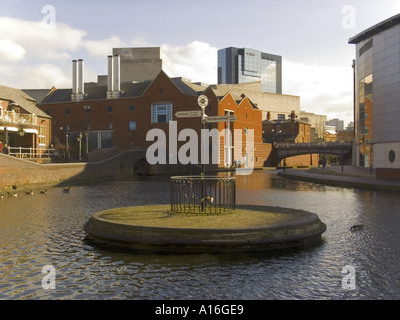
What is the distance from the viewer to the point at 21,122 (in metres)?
47.0

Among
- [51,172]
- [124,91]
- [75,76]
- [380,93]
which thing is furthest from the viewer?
[124,91]

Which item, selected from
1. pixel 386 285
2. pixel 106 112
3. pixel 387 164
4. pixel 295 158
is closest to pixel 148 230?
pixel 386 285

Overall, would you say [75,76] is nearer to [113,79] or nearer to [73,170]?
[113,79]

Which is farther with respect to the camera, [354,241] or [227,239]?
[354,241]

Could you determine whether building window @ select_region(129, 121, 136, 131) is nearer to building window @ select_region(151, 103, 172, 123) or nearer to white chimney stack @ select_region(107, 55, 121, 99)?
building window @ select_region(151, 103, 172, 123)

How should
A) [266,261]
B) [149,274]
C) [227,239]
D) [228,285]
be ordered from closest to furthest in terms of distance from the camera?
1. [228,285]
2. [149,274]
3. [266,261]
4. [227,239]

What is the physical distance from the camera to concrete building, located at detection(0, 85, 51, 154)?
45312 millimetres

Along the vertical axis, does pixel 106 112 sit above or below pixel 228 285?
above

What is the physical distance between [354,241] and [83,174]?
3540cm

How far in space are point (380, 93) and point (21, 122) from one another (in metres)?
41.6

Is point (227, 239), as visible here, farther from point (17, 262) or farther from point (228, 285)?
point (17, 262)

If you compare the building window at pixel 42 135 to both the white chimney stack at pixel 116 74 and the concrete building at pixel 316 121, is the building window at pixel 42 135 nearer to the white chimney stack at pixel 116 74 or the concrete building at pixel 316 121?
the white chimney stack at pixel 116 74

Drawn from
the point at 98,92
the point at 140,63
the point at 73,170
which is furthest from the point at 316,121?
the point at 73,170
